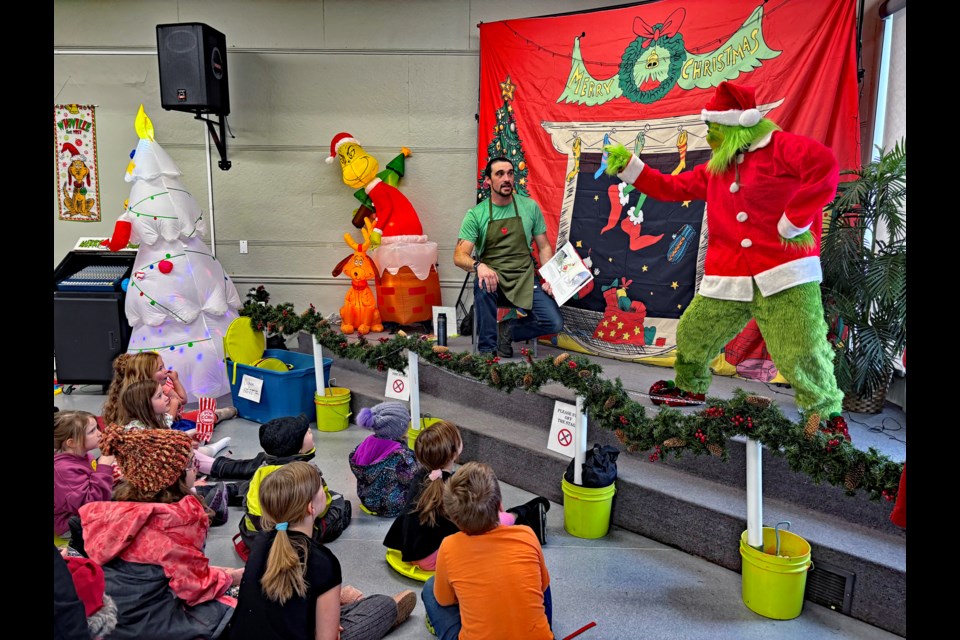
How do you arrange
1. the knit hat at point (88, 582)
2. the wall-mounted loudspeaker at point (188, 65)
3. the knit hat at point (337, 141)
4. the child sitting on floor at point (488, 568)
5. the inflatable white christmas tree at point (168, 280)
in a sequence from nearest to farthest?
the knit hat at point (88, 582), the child sitting on floor at point (488, 568), the inflatable white christmas tree at point (168, 280), the wall-mounted loudspeaker at point (188, 65), the knit hat at point (337, 141)

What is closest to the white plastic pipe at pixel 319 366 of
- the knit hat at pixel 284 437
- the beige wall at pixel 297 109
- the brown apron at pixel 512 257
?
the brown apron at pixel 512 257

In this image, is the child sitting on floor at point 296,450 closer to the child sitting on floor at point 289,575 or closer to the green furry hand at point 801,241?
the child sitting on floor at point 289,575

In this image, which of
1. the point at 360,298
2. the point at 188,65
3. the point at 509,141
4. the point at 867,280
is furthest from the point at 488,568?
the point at 188,65

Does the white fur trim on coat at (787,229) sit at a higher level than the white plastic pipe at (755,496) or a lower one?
higher

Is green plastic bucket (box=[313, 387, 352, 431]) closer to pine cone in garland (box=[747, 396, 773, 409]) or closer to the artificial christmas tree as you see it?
the artificial christmas tree

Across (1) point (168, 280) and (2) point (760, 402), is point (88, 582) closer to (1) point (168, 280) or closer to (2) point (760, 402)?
(2) point (760, 402)

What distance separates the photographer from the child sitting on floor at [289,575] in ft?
5.97

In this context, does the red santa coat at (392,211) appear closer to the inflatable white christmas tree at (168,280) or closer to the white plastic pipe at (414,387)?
the inflatable white christmas tree at (168,280)

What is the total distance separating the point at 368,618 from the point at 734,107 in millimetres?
2451

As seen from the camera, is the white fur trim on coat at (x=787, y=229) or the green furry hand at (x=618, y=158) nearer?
the white fur trim on coat at (x=787, y=229)

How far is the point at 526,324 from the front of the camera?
4473 mm

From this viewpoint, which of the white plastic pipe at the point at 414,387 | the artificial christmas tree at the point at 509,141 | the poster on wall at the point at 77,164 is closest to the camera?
the white plastic pipe at the point at 414,387

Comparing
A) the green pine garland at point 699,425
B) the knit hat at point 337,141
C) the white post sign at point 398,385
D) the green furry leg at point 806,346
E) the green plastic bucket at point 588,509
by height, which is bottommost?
the green plastic bucket at point 588,509
